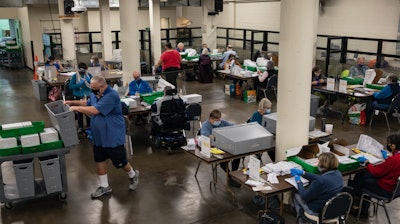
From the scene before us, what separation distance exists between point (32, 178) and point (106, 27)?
1075cm

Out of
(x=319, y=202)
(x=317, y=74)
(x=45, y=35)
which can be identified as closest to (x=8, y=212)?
(x=319, y=202)

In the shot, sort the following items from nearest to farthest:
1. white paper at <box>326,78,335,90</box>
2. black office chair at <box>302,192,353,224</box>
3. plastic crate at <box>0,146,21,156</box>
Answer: black office chair at <box>302,192,353,224</box>
plastic crate at <box>0,146,21,156</box>
white paper at <box>326,78,335,90</box>

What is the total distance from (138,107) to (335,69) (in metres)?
6.93

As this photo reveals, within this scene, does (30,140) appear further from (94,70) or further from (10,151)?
(94,70)

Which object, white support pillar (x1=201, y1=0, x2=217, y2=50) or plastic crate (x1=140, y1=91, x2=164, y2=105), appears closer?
plastic crate (x1=140, y1=91, x2=164, y2=105)

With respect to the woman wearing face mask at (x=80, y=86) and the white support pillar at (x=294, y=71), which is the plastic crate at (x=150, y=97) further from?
the white support pillar at (x=294, y=71)

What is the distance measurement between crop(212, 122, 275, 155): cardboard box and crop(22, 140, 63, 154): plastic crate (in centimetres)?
202

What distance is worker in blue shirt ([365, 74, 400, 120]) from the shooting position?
8.90 m

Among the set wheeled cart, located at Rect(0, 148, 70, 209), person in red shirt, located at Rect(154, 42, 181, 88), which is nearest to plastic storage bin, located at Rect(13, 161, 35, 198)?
wheeled cart, located at Rect(0, 148, 70, 209)

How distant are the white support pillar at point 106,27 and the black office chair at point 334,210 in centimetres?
1243

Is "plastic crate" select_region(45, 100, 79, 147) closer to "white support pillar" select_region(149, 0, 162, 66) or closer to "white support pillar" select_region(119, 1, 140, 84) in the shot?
"white support pillar" select_region(119, 1, 140, 84)

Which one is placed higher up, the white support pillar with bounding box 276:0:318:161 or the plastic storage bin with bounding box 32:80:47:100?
the white support pillar with bounding box 276:0:318:161

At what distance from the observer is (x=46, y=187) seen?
554 centimetres

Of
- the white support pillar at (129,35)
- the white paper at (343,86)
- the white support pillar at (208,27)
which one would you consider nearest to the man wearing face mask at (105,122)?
the white support pillar at (129,35)
